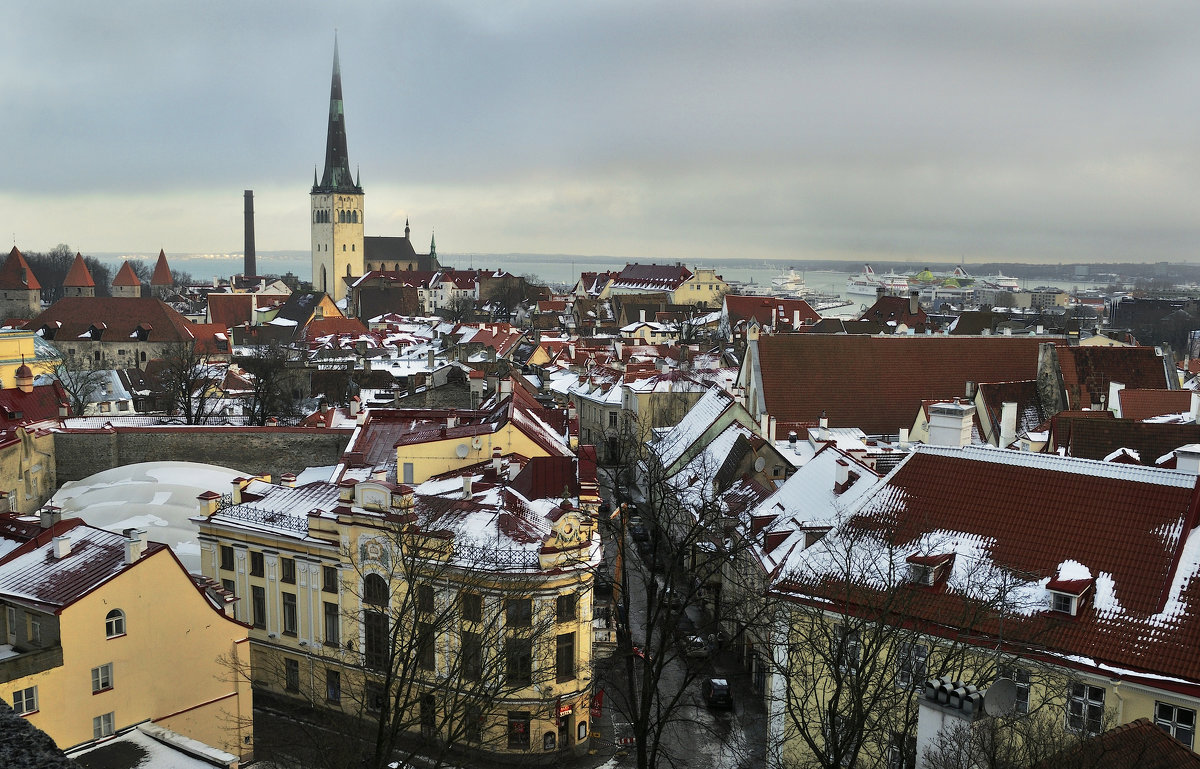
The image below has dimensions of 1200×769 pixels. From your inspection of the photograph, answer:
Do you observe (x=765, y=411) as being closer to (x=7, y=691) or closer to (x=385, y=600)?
(x=385, y=600)

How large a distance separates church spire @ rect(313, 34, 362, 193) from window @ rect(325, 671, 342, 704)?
120934 millimetres

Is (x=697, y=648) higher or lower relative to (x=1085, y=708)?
lower

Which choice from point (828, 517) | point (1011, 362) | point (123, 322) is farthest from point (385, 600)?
point (123, 322)

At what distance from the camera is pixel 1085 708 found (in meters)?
15.6

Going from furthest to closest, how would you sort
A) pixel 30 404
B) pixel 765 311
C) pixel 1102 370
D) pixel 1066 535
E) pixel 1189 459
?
pixel 765 311
pixel 30 404
pixel 1102 370
pixel 1189 459
pixel 1066 535

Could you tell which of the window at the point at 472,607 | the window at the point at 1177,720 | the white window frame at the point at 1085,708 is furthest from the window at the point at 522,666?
the window at the point at 1177,720

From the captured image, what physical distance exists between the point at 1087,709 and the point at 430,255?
153462 millimetres

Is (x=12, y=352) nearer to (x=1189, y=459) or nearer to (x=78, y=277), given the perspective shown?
(x=1189, y=459)

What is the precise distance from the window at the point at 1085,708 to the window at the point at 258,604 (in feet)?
57.3

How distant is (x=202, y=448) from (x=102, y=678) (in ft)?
57.0

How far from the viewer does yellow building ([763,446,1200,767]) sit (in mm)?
14672

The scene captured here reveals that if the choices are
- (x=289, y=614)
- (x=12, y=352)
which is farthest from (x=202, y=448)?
(x=12, y=352)

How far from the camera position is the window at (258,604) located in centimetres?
2481

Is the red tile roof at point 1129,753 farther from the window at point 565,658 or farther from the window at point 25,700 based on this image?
the window at point 25,700
